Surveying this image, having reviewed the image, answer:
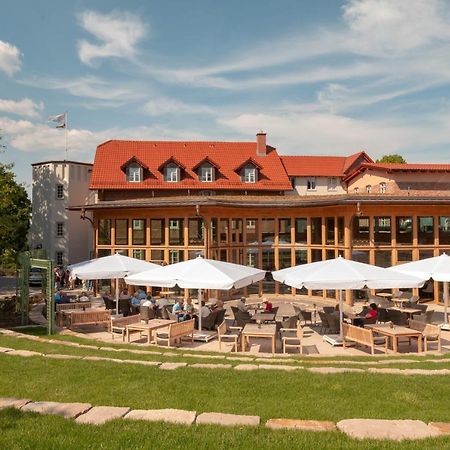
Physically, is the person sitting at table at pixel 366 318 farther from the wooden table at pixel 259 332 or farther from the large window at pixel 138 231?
the large window at pixel 138 231

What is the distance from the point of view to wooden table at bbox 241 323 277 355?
12367 mm

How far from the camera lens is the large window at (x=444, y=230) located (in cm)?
2275

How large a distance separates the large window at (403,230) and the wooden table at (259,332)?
475 inches

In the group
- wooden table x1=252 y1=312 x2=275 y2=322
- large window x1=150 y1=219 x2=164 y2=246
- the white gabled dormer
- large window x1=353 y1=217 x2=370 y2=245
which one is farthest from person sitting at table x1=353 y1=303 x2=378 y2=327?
the white gabled dormer

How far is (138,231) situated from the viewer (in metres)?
25.1

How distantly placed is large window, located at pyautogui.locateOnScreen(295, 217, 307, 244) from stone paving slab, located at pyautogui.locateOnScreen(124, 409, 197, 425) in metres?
18.7

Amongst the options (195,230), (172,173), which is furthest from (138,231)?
(172,173)

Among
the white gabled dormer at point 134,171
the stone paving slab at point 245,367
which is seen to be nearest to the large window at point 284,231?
the white gabled dormer at point 134,171

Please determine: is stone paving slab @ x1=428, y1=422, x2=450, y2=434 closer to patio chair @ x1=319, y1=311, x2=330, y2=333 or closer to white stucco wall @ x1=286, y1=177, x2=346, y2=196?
patio chair @ x1=319, y1=311, x2=330, y2=333

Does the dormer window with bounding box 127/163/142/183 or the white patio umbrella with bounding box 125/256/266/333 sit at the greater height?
the dormer window with bounding box 127/163/142/183

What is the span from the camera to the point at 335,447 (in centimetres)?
549

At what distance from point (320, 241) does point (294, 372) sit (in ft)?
50.3

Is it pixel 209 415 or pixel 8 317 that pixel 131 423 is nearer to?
pixel 209 415

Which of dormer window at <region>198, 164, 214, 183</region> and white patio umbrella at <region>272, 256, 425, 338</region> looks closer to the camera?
white patio umbrella at <region>272, 256, 425, 338</region>
